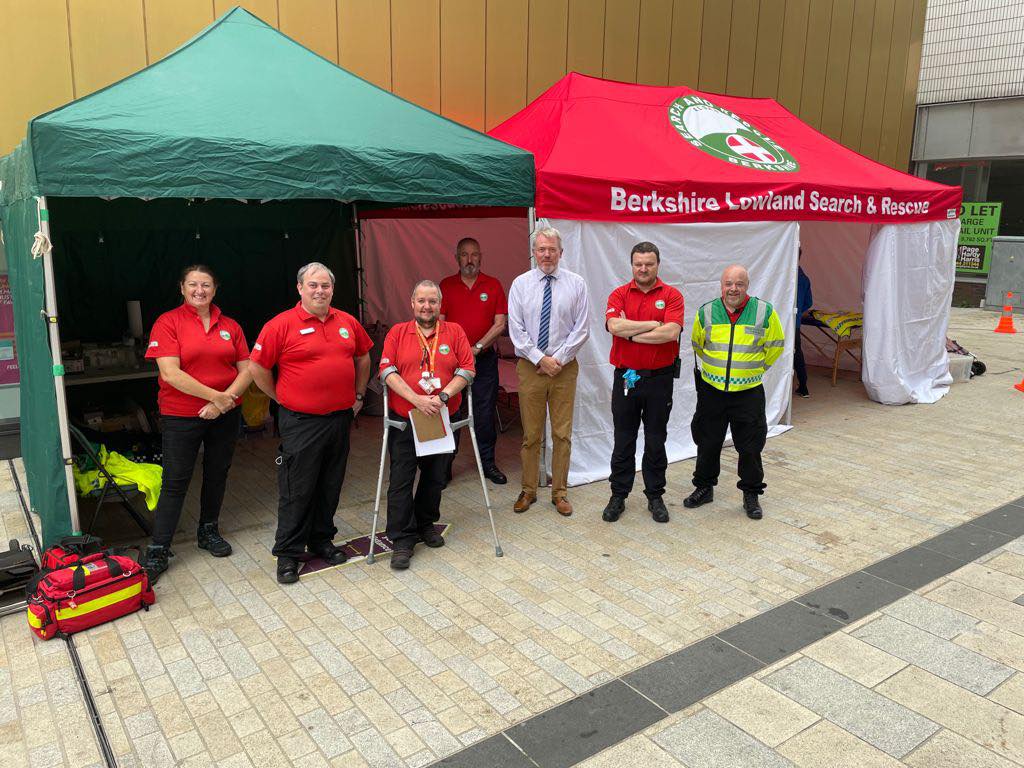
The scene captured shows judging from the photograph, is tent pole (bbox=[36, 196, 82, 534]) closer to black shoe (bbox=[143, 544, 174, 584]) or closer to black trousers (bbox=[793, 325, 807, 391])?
black shoe (bbox=[143, 544, 174, 584])

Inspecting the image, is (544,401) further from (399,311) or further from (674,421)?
(399,311)

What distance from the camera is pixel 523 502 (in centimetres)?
529

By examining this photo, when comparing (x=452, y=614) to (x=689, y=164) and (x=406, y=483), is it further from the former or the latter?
(x=689, y=164)

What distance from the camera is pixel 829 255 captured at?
10055mm

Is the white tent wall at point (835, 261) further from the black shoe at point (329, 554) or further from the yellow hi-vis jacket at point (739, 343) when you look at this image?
the black shoe at point (329, 554)

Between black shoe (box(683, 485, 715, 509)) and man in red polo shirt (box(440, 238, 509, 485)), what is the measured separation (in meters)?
1.51

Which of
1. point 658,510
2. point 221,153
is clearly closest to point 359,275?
point 221,153

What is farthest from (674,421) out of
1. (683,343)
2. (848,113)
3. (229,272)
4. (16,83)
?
(848,113)

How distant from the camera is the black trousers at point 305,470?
4082mm

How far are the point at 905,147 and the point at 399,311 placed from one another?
9653 mm

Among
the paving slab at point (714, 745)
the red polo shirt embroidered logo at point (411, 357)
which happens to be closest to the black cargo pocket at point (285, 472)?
the red polo shirt embroidered logo at point (411, 357)

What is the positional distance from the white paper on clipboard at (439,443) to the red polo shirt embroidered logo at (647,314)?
51.1 inches

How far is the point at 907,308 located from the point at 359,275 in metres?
5.97

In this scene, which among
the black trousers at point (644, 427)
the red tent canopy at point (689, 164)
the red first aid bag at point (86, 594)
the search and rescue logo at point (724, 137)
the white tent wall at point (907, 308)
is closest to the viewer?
the red first aid bag at point (86, 594)
